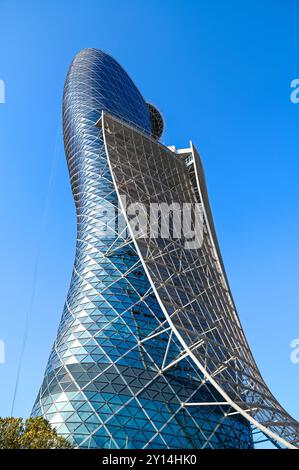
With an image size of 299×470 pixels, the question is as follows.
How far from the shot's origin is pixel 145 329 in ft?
123

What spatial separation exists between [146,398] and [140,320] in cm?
766

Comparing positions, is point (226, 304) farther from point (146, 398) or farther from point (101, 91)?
point (101, 91)

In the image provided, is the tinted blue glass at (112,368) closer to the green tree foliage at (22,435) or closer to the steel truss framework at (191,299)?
the steel truss framework at (191,299)

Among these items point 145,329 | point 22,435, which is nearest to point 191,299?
point 145,329

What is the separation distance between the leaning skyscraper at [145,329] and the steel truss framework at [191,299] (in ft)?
0.47

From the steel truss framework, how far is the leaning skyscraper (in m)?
0.14

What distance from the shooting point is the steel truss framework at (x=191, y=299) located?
29562 millimetres

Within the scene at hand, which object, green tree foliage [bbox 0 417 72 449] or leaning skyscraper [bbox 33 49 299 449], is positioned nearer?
green tree foliage [bbox 0 417 72 449]

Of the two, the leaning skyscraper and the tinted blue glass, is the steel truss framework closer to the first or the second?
the leaning skyscraper

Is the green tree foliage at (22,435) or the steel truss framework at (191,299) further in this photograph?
the steel truss framework at (191,299)

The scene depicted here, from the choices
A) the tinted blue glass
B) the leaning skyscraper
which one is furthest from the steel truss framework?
the tinted blue glass

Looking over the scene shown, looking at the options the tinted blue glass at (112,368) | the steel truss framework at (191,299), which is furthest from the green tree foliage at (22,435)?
the steel truss framework at (191,299)

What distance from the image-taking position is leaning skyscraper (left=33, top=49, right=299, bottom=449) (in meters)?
30.0

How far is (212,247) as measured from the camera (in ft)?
165
